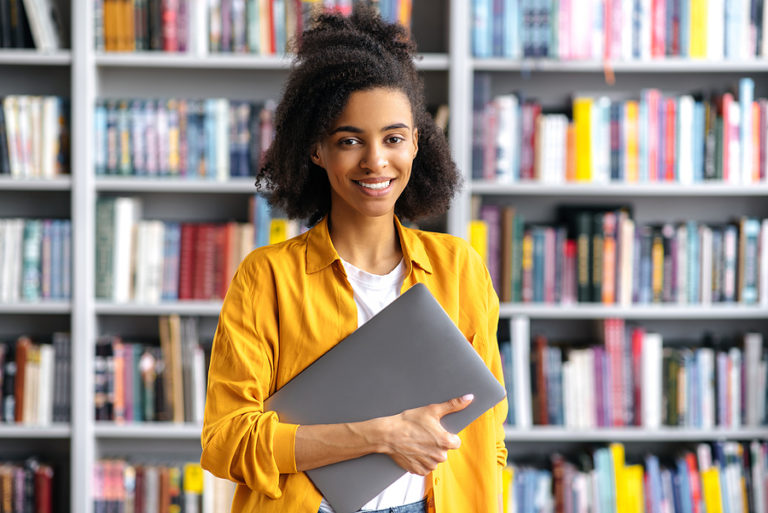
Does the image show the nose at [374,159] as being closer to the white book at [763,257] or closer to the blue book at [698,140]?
the blue book at [698,140]

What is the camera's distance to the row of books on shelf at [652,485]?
2.36 m

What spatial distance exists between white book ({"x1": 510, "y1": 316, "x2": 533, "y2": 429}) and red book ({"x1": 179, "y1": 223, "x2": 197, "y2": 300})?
1035 millimetres

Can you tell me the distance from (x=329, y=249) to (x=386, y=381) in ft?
0.67

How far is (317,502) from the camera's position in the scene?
0.98m

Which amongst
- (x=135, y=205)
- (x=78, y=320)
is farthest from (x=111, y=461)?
(x=135, y=205)

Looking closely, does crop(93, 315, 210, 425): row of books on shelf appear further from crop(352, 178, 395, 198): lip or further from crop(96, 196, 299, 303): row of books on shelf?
crop(352, 178, 395, 198): lip

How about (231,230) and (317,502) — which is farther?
(231,230)

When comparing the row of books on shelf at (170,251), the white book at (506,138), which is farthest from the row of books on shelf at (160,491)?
the white book at (506,138)

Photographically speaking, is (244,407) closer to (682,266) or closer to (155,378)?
(155,378)

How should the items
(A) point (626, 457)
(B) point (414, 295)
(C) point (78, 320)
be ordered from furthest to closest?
(A) point (626, 457), (C) point (78, 320), (B) point (414, 295)

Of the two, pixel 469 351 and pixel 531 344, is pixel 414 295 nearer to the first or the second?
pixel 469 351

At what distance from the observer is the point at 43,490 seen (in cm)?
240

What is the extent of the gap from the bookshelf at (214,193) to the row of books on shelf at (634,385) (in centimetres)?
4

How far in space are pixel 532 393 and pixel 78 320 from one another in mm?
1456
